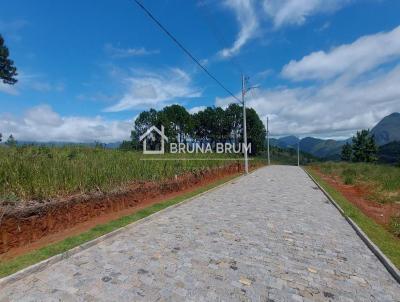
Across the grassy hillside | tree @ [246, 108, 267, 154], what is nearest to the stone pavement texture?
tree @ [246, 108, 267, 154]

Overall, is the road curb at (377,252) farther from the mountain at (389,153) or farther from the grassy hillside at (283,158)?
the mountain at (389,153)

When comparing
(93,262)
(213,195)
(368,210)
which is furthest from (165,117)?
(93,262)

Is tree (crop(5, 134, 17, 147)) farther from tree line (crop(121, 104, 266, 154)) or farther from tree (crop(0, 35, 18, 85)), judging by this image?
tree line (crop(121, 104, 266, 154))

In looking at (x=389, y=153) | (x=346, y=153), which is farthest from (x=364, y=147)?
(x=389, y=153)

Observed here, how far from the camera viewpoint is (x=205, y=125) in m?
63.5

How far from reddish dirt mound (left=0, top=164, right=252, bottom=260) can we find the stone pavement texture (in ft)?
4.32

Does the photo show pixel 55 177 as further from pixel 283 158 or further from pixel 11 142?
pixel 283 158

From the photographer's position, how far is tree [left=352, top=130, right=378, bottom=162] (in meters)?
48.5

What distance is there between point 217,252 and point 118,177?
18.2ft

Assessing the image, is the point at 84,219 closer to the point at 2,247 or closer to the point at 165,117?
the point at 2,247

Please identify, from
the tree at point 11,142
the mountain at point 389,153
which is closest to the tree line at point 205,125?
the tree at point 11,142

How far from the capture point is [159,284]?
3.56m

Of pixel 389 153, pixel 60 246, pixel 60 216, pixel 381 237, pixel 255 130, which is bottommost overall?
pixel 381 237

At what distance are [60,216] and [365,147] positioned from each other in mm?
55014
